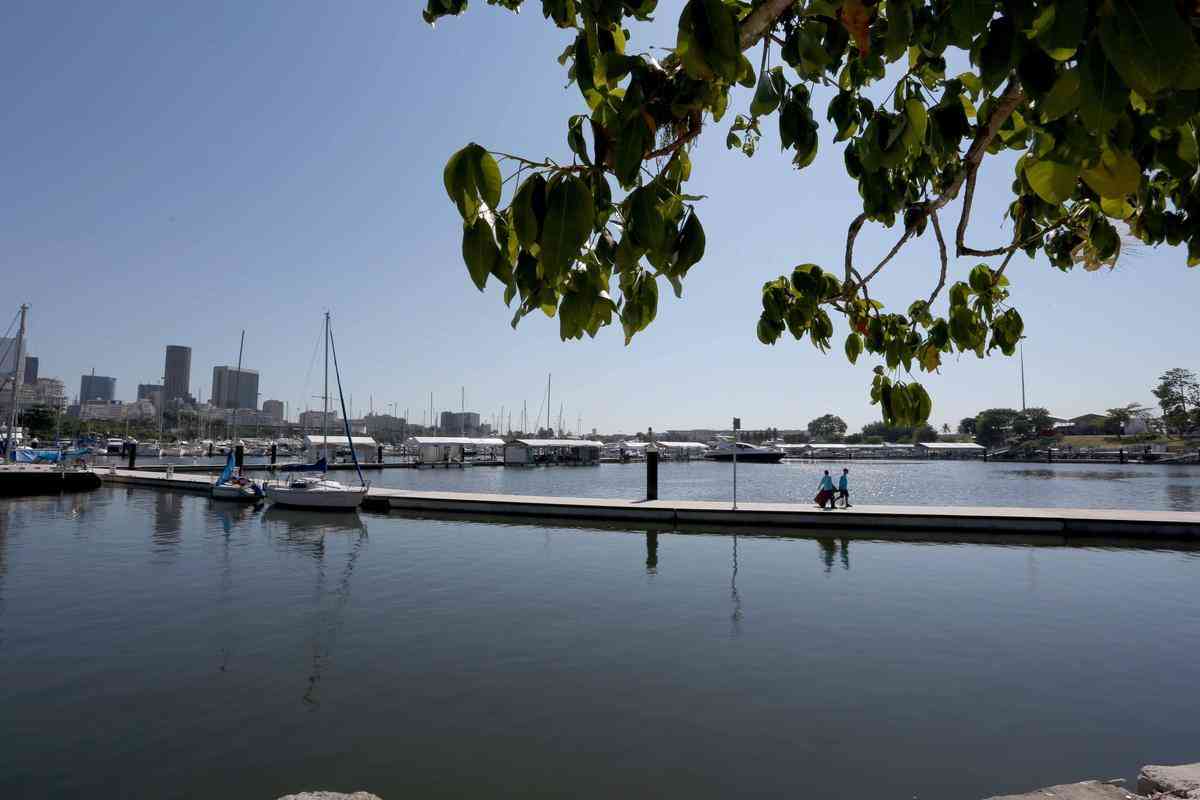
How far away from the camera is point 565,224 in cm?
129

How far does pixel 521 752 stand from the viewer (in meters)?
6.88

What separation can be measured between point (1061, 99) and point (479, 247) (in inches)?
44.2

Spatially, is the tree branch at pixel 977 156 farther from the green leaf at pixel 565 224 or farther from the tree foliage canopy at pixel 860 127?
the green leaf at pixel 565 224

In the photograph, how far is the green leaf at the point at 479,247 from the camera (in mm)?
1411

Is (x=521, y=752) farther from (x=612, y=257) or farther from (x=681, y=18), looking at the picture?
(x=681, y=18)

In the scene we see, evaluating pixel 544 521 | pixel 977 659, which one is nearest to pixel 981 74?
pixel 977 659

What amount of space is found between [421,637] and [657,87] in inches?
412

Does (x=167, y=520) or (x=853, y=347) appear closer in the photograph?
(x=853, y=347)

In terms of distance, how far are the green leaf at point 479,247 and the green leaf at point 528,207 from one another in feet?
0.27

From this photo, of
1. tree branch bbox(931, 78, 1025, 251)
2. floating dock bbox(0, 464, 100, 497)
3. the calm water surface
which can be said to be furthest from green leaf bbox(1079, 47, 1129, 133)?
floating dock bbox(0, 464, 100, 497)

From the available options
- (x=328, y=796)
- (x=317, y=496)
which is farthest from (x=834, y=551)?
(x=317, y=496)

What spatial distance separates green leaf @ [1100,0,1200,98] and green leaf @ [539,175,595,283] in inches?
32.9

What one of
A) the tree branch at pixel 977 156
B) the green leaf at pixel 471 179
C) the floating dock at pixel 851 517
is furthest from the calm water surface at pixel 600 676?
the green leaf at pixel 471 179

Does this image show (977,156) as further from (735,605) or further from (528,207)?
(735,605)
